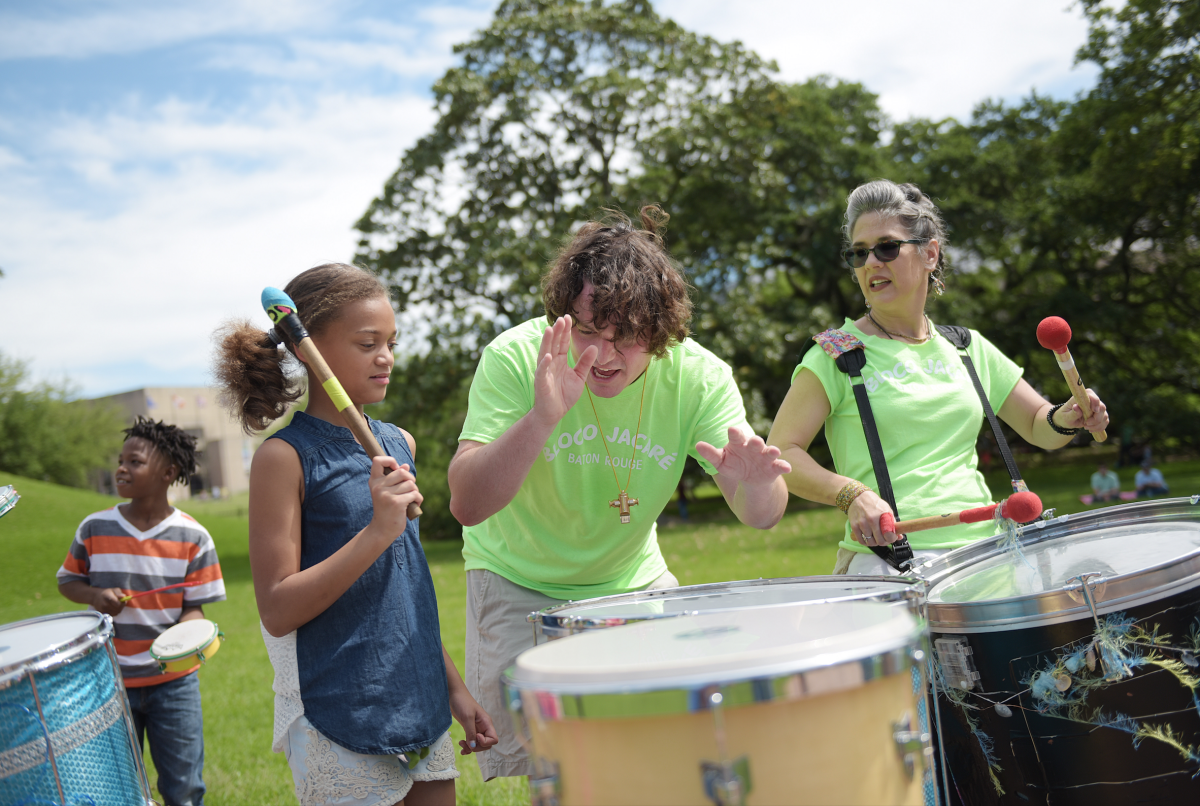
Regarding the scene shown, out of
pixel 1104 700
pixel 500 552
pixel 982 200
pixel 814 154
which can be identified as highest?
pixel 814 154

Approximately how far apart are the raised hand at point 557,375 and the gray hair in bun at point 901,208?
123cm

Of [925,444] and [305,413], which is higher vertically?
[305,413]

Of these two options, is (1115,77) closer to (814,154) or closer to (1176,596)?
(814,154)

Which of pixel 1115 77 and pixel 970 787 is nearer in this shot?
pixel 970 787

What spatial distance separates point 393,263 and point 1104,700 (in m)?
14.6

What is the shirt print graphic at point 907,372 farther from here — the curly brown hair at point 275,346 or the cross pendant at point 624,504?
the curly brown hair at point 275,346

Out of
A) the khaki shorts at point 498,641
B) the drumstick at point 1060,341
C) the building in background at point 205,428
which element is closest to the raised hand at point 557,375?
the khaki shorts at point 498,641

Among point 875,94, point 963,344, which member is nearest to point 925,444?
point 963,344

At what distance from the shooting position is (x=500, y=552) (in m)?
2.66

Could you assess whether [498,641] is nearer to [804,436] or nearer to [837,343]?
[804,436]

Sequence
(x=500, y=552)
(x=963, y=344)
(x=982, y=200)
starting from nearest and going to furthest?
1. (x=500, y=552)
2. (x=963, y=344)
3. (x=982, y=200)

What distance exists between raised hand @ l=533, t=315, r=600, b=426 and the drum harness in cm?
96

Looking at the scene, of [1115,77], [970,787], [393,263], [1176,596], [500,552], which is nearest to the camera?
[1176,596]

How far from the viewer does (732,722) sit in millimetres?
1221
